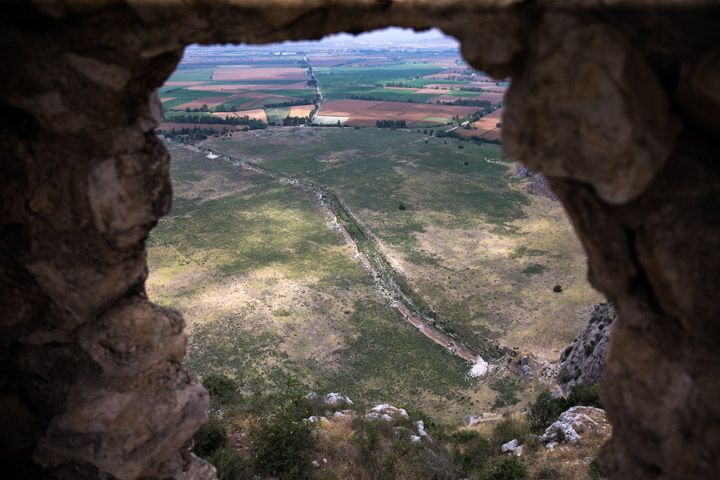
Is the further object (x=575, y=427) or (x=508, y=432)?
(x=508, y=432)

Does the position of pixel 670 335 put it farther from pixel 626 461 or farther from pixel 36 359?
pixel 36 359

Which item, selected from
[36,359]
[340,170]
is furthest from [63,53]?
[340,170]

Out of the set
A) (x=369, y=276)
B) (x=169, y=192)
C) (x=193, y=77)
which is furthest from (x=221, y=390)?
(x=193, y=77)

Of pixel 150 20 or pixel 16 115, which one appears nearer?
pixel 150 20

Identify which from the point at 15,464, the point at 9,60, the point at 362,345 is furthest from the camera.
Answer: the point at 362,345

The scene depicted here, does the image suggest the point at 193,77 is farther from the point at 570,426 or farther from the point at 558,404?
the point at 570,426

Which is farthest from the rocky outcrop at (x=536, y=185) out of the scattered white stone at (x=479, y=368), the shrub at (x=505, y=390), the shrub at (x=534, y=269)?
the shrub at (x=505, y=390)
